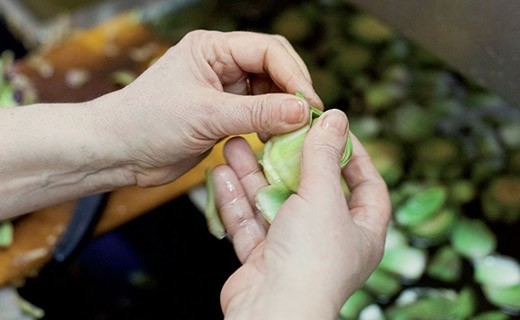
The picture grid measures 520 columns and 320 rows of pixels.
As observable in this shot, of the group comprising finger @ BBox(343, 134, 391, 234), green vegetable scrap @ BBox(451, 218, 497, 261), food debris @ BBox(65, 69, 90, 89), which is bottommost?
green vegetable scrap @ BBox(451, 218, 497, 261)

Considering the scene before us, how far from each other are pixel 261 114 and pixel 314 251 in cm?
20

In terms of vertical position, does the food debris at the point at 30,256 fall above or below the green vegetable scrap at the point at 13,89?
below

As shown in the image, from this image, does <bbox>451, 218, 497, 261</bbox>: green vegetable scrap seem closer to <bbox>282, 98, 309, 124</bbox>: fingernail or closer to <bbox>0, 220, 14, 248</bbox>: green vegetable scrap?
<bbox>282, 98, 309, 124</bbox>: fingernail

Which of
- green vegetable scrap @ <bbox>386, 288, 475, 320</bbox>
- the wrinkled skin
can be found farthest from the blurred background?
the wrinkled skin

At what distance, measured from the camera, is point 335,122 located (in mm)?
847

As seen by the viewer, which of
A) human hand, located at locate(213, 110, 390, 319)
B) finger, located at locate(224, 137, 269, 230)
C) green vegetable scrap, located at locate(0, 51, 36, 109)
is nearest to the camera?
human hand, located at locate(213, 110, 390, 319)

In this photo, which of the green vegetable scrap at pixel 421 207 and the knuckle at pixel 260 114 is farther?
the green vegetable scrap at pixel 421 207

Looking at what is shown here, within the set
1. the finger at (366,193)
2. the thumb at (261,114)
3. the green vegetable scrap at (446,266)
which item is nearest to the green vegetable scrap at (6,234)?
the thumb at (261,114)

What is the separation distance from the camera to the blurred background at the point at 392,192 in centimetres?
110

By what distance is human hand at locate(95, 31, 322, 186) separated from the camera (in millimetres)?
916

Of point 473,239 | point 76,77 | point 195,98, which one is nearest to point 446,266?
point 473,239

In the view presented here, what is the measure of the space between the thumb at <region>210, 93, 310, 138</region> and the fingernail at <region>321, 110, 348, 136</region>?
0.04 m

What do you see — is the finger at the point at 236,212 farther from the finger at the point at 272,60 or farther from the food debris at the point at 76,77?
the food debris at the point at 76,77

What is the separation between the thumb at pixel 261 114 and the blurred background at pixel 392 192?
0.31 metres
